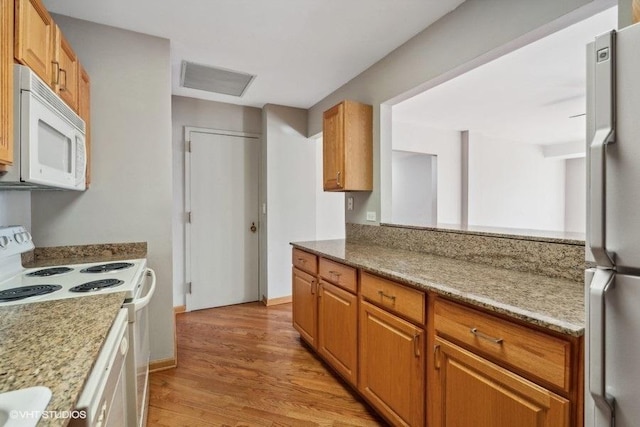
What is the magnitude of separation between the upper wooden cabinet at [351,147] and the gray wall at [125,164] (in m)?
1.28

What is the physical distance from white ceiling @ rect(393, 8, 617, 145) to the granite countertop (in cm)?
168

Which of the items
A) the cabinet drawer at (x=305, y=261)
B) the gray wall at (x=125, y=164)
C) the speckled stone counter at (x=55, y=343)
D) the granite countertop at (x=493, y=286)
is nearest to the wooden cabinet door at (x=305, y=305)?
the cabinet drawer at (x=305, y=261)

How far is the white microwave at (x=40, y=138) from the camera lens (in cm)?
109

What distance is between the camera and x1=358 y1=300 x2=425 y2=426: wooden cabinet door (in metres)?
1.34

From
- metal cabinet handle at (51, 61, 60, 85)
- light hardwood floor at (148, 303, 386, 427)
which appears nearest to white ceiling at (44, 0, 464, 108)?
metal cabinet handle at (51, 61, 60, 85)

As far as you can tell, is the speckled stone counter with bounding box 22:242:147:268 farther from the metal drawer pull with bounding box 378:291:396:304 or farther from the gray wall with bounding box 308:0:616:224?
the gray wall with bounding box 308:0:616:224

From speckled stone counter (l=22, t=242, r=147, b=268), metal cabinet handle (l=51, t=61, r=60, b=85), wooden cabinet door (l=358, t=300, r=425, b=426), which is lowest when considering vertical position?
wooden cabinet door (l=358, t=300, r=425, b=426)

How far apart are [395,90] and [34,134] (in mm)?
2128

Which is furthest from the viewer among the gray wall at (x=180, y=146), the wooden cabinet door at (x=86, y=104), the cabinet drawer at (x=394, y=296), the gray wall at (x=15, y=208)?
the gray wall at (x=180, y=146)

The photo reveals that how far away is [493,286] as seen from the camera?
4.04 ft

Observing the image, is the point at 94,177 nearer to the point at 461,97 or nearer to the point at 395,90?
the point at 395,90

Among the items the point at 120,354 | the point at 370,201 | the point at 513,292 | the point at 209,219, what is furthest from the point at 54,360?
the point at 209,219

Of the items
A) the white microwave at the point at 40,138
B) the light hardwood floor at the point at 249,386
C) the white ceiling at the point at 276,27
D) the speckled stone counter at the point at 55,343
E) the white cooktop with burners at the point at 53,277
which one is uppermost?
the white ceiling at the point at 276,27

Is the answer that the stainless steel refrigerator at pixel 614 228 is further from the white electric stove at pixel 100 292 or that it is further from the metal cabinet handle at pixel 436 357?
the white electric stove at pixel 100 292
